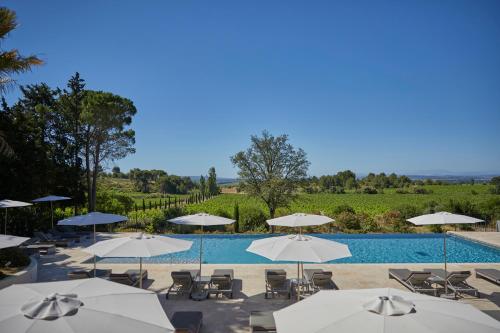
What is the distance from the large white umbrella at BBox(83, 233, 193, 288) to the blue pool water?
678 cm

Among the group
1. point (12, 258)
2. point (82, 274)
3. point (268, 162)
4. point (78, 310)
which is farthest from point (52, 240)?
point (78, 310)

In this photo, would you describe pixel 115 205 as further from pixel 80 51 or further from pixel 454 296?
pixel 454 296

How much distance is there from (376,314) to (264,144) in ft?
65.1

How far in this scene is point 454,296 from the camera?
9.13 m

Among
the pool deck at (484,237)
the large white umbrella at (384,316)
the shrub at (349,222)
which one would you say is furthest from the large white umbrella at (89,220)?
the pool deck at (484,237)

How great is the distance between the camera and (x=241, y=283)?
34.8ft

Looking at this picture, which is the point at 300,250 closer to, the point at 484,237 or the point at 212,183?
the point at 484,237

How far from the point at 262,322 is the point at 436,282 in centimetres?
611

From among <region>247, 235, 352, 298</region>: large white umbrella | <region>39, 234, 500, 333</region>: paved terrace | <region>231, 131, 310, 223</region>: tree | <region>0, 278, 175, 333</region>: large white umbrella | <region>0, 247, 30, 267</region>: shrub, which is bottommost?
<region>39, 234, 500, 333</region>: paved terrace

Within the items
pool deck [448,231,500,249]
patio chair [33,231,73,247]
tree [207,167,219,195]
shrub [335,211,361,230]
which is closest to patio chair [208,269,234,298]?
patio chair [33,231,73,247]

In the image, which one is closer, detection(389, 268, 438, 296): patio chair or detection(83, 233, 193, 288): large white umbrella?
detection(83, 233, 193, 288): large white umbrella

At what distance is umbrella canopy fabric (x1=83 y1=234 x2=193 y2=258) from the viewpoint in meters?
6.72

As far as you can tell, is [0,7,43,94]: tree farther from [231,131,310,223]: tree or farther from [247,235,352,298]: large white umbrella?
[231,131,310,223]: tree

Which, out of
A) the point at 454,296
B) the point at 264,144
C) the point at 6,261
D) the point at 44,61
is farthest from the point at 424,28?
the point at 6,261
